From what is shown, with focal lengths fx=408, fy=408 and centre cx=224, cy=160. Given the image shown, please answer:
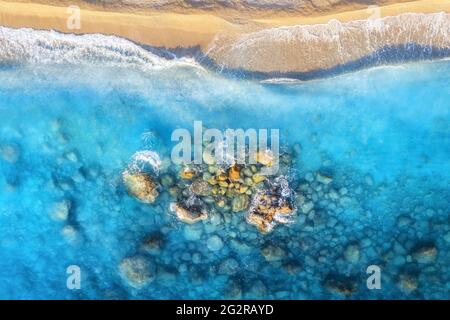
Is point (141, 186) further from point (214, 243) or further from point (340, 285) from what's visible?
point (340, 285)

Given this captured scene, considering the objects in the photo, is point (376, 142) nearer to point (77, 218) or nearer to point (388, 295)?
point (388, 295)

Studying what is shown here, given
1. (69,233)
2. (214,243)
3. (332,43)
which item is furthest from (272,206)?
(69,233)

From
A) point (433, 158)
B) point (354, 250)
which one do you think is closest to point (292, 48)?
point (433, 158)

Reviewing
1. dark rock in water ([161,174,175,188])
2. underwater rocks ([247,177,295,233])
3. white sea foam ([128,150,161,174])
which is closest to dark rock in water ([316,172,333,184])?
underwater rocks ([247,177,295,233])

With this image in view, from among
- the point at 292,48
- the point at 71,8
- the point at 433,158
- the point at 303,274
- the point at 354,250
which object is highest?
the point at 71,8

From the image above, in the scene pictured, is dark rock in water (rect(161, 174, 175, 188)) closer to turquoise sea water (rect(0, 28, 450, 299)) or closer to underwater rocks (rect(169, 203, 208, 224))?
turquoise sea water (rect(0, 28, 450, 299))
